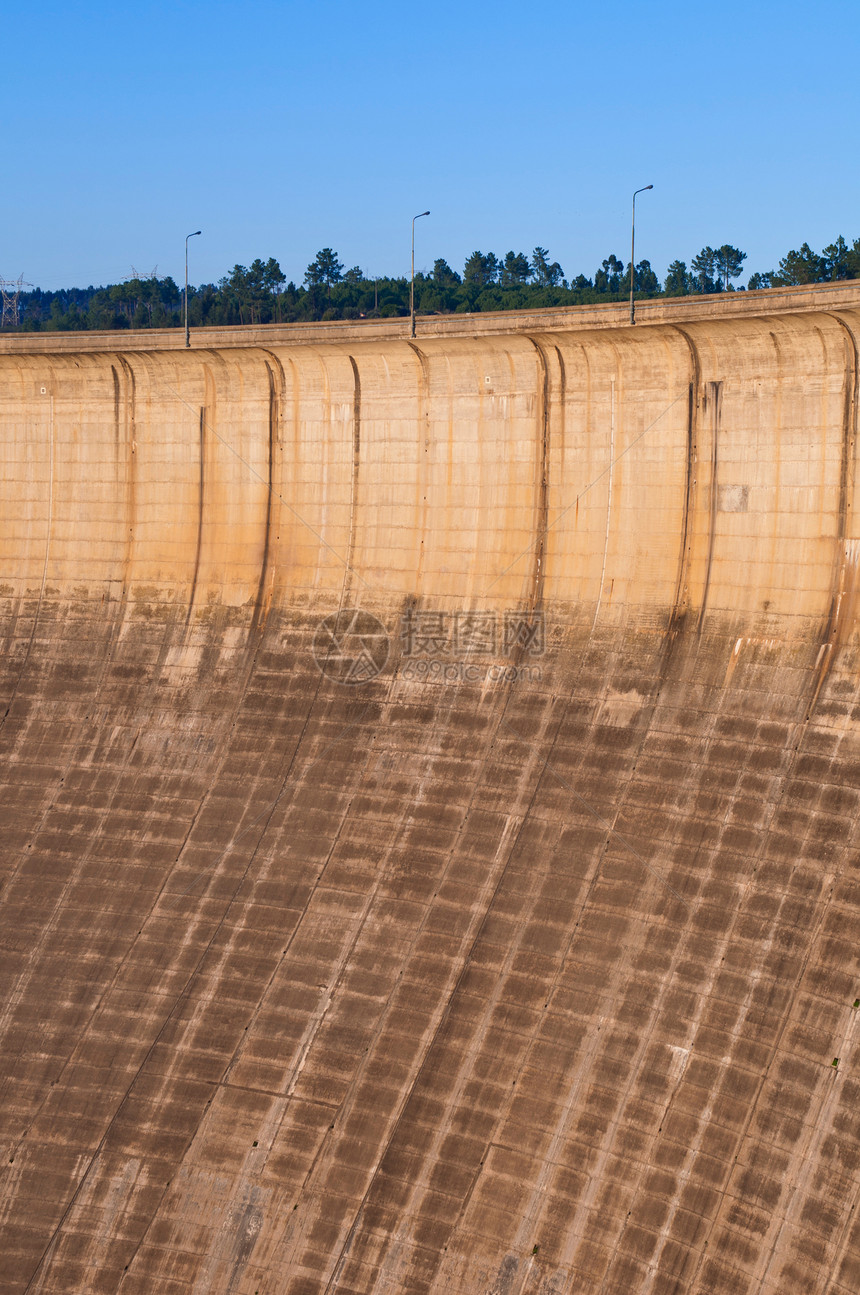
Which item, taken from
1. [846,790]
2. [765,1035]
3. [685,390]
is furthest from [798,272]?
[765,1035]

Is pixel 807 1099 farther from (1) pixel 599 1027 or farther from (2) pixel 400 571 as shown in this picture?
(2) pixel 400 571

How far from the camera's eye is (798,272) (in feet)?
208

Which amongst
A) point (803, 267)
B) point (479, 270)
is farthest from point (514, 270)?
point (803, 267)

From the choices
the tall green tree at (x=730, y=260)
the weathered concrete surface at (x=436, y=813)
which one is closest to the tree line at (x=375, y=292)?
the tall green tree at (x=730, y=260)

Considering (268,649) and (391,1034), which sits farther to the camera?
(268,649)

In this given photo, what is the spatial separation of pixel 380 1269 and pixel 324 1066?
11.8 ft

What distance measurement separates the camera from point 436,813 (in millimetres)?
24969
